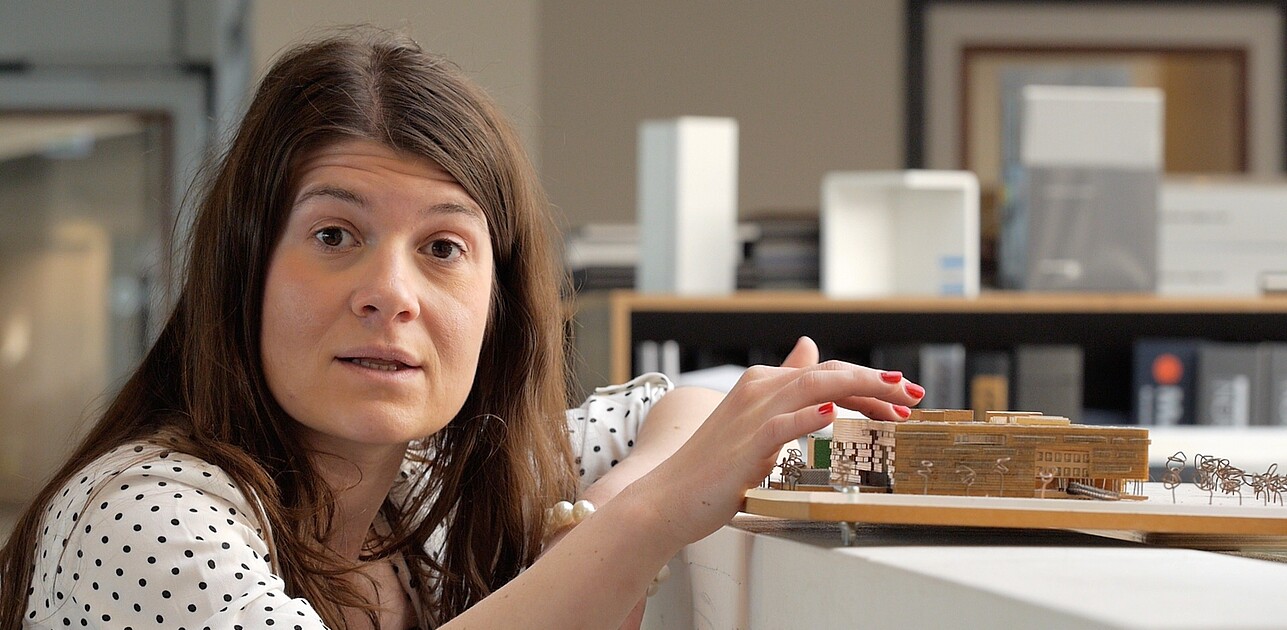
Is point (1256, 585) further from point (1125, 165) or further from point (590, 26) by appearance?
point (590, 26)

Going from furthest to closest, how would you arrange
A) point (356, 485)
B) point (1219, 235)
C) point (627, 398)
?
point (1219, 235) < point (627, 398) < point (356, 485)

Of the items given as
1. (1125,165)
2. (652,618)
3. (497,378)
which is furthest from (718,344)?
(652,618)

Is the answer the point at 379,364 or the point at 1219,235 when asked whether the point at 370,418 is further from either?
the point at 1219,235

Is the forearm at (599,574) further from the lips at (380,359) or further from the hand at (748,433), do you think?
the lips at (380,359)

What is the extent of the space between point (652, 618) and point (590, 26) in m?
2.86

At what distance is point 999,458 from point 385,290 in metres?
0.38

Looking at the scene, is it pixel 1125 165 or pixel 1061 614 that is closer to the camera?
pixel 1061 614

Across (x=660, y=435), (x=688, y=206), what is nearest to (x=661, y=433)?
(x=660, y=435)

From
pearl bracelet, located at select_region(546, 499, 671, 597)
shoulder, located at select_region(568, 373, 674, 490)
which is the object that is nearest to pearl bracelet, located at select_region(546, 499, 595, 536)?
pearl bracelet, located at select_region(546, 499, 671, 597)

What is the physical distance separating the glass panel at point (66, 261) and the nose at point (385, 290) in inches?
107

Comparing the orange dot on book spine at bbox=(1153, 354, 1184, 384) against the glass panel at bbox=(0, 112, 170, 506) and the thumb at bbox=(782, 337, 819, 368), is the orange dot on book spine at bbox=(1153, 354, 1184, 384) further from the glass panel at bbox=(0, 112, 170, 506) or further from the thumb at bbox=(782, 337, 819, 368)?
the glass panel at bbox=(0, 112, 170, 506)

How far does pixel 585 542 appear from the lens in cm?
71

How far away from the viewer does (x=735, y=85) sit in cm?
357

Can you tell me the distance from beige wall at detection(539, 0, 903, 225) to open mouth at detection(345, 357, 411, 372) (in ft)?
8.96
